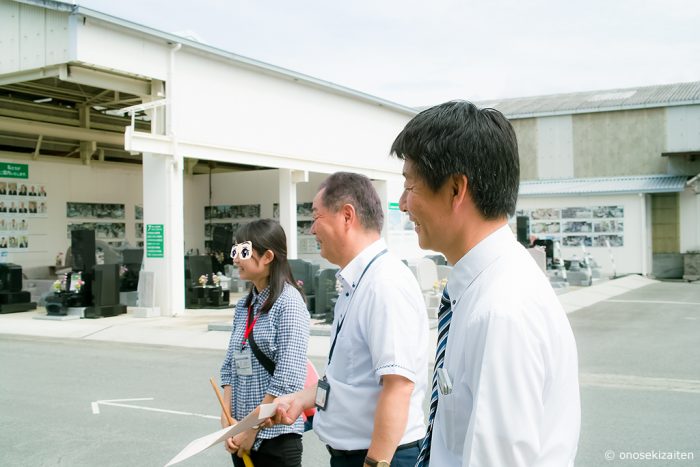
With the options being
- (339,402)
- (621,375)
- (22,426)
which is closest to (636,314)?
(621,375)

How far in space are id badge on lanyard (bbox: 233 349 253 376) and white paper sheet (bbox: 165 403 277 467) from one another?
0.57 m

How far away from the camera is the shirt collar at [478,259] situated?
5.13ft

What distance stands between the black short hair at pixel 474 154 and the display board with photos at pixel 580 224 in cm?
2857

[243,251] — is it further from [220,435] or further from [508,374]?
[508,374]

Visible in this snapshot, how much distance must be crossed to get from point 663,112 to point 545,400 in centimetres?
3382

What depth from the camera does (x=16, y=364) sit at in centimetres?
1048

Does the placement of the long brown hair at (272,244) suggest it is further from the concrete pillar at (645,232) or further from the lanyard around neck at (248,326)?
the concrete pillar at (645,232)

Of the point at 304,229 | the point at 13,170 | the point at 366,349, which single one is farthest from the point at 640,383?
the point at 13,170

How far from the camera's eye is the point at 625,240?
29.8 metres

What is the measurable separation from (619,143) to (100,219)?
23.7m

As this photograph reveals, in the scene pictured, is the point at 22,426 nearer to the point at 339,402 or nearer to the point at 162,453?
the point at 162,453

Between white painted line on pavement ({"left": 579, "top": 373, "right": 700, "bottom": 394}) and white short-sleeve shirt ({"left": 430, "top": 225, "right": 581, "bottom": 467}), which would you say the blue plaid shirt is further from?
white painted line on pavement ({"left": 579, "top": 373, "right": 700, "bottom": 394})

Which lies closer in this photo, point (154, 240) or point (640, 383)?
point (640, 383)

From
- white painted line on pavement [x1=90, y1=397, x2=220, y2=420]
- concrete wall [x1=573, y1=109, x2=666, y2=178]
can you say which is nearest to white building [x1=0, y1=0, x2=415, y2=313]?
white painted line on pavement [x1=90, y1=397, x2=220, y2=420]
